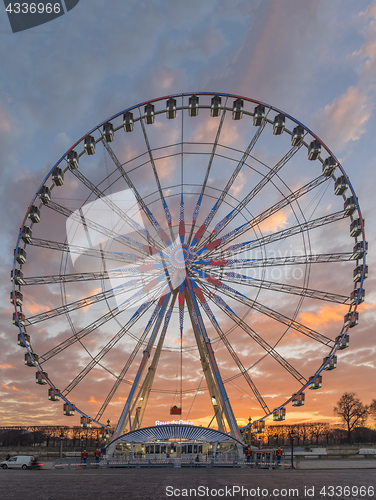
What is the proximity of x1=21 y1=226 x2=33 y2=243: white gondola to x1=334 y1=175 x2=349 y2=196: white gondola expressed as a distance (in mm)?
21571

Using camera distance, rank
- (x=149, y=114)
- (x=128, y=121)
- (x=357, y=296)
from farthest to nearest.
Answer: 1. (x=149, y=114)
2. (x=128, y=121)
3. (x=357, y=296)

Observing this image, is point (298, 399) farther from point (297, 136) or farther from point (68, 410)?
point (297, 136)

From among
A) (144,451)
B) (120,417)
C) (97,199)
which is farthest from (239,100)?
(144,451)

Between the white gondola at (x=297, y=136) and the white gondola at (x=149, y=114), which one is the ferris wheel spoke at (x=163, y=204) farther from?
the white gondola at (x=297, y=136)

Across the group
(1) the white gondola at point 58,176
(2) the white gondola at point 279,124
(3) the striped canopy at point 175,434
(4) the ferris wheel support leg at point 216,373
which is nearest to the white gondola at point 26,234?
(1) the white gondola at point 58,176

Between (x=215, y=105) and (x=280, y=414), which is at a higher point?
(x=215, y=105)

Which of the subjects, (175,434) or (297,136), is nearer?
(297,136)

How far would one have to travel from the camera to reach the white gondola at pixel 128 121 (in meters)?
30.6

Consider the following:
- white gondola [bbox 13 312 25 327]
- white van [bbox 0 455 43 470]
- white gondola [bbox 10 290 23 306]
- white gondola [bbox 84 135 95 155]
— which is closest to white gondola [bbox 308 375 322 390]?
white gondola [bbox 13 312 25 327]

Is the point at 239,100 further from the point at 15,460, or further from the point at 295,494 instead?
the point at 15,460

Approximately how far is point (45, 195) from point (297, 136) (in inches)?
719

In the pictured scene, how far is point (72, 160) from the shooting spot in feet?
99.8

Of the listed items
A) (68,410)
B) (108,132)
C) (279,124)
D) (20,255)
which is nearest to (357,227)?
(279,124)

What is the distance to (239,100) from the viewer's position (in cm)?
3167
